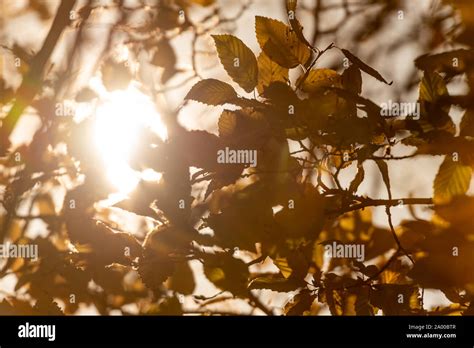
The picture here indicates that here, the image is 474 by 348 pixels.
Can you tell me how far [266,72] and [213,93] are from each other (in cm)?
10

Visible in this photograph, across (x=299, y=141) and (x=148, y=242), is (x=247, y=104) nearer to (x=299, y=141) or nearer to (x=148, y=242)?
(x=299, y=141)

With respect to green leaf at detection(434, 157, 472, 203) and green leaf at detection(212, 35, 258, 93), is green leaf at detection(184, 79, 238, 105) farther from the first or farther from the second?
green leaf at detection(434, 157, 472, 203)

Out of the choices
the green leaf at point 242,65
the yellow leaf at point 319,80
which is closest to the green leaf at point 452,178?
the yellow leaf at point 319,80

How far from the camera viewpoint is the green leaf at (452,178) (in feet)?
3.40

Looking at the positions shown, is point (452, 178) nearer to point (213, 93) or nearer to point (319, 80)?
point (319, 80)

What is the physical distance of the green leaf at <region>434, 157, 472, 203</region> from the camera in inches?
40.8

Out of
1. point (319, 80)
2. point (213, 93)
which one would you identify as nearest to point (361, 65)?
point (319, 80)

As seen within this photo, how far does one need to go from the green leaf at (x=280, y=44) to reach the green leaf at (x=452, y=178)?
0.31 meters

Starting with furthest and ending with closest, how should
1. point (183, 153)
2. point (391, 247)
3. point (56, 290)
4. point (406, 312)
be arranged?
point (56, 290) < point (391, 247) < point (406, 312) < point (183, 153)

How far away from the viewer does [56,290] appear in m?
1.46

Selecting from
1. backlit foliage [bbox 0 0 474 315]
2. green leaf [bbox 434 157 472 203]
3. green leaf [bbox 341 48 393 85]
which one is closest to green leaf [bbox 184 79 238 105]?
backlit foliage [bbox 0 0 474 315]
